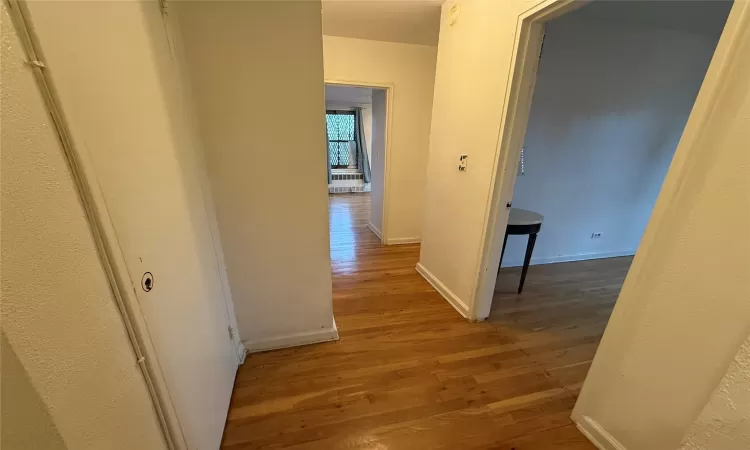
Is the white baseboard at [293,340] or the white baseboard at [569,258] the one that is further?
the white baseboard at [569,258]

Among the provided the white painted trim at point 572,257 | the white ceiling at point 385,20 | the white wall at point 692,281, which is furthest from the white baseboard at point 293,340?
the white ceiling at point 385,20

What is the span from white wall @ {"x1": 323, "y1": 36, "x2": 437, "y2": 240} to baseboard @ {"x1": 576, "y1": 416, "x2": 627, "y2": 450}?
2564 mm

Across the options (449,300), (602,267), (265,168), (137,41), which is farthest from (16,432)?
(602,267)

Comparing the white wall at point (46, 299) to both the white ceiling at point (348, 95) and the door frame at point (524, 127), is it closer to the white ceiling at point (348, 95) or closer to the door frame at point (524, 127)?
the door frame at point (524, 127)

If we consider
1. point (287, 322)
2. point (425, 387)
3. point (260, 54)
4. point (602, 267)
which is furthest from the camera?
point (602, 267)

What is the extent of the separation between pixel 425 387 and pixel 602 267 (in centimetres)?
268

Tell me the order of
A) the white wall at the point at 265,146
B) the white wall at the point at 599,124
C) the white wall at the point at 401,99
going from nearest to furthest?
the white wall at the point at 265,146 < the white wall at the point at 599,124 < the white wall at the point at 401,99

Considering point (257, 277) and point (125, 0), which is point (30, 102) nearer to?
point (125, 0)

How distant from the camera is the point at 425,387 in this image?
5.20 ft

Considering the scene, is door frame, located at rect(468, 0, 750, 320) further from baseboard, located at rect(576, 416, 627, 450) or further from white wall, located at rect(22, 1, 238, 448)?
white wall, located at rect(22, 1, 238, 448)

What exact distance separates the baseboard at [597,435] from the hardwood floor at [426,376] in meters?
0.03

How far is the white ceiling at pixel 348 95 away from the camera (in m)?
4.99

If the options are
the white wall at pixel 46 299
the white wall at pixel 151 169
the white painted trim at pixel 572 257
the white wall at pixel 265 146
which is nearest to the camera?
the white wall at pixel 46 299

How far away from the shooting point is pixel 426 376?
1.65 metres
